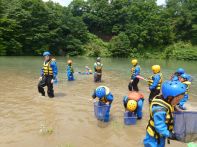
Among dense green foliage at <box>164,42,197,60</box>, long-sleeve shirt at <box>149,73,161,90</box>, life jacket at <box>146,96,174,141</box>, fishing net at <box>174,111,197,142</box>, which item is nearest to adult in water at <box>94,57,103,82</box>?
long-sleeve shirt at <box>149,73,161,90</box>

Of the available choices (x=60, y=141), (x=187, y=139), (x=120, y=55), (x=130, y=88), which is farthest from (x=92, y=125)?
(x=120, y=55)

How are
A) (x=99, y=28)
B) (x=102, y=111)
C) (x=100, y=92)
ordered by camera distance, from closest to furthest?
(x=100, y=92), (x=102, y=111), (x=99, y=28)

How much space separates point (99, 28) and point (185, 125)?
2106 inches

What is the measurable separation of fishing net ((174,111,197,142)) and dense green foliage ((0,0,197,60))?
3818cm

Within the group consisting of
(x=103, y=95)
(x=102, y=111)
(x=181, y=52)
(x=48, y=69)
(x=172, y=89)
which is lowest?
(x=102, y=111)

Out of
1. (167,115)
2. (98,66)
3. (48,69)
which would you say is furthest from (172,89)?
(98,66)

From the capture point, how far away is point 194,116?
191 inches

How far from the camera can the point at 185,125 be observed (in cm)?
474

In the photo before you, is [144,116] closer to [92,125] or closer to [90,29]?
[92,125]

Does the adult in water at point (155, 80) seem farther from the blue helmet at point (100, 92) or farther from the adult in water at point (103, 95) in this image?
the blue helmet at point (100, 92)

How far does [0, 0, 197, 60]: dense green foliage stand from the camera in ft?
141

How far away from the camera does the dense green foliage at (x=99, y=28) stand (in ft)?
141

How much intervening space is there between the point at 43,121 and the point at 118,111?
8.99ft

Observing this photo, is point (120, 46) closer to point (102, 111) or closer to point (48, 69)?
point (48, 69)
